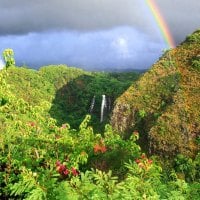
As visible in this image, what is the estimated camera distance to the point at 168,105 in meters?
95.8

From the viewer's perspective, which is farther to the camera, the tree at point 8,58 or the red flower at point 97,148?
the red flower at point 97,148

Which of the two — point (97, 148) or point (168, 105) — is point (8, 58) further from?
point (168, 105)

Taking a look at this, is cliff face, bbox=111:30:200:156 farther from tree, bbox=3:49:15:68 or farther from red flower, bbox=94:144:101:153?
tree, bbox=3:49:15:68

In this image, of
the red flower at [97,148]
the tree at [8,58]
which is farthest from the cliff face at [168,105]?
the tree at [8,58]

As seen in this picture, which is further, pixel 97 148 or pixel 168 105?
pixel 168 105

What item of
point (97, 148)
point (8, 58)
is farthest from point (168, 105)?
point (8, 58)

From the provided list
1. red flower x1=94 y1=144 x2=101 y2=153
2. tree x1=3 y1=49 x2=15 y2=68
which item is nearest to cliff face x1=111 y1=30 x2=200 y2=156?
red flower x1=94 y1=144 x2=101 y2=153

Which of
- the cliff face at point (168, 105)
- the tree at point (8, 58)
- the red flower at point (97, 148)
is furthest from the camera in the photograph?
the cliff face at point (168, 105)

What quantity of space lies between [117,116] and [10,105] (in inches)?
3462

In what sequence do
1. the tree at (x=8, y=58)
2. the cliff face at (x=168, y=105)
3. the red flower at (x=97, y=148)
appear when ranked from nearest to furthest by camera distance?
1. the tree at (x=8, y=58)
2. the red flower at (x=97, y=148)
3. the cliff face at (x=168, y=105)

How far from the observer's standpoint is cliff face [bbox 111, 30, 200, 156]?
85.8 metres

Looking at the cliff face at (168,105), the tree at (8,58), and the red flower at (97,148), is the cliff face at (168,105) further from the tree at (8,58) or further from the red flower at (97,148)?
the tree at (8,58)

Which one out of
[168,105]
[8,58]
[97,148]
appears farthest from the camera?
[168,105]

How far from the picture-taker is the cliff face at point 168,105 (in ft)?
281
